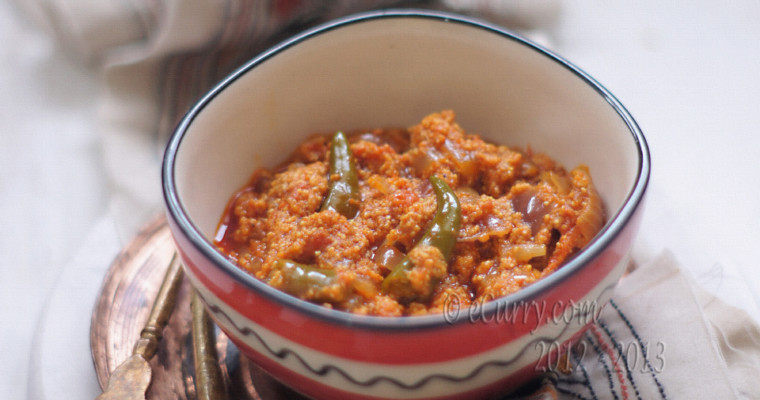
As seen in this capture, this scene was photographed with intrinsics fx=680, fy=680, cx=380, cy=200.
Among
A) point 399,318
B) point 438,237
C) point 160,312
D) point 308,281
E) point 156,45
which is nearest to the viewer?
point 399,318

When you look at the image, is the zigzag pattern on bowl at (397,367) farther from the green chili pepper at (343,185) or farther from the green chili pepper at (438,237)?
the green chili pepper at (343,185)

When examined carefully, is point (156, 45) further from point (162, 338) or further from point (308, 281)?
point (308, 281)

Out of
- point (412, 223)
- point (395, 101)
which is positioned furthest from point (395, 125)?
point (412, 223)

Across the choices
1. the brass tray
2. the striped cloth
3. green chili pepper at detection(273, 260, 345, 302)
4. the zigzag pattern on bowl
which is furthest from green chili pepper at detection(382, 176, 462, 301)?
the striped cloth

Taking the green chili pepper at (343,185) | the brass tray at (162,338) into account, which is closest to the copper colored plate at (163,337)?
the brass tray at (162,338)

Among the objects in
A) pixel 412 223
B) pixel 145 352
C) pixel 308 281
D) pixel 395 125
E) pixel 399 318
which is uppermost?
pixel 395 125

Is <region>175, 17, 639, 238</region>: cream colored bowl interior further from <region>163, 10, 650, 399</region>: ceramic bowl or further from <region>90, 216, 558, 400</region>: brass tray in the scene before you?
<region>90, 216, 558, 400</region>: brass tray
